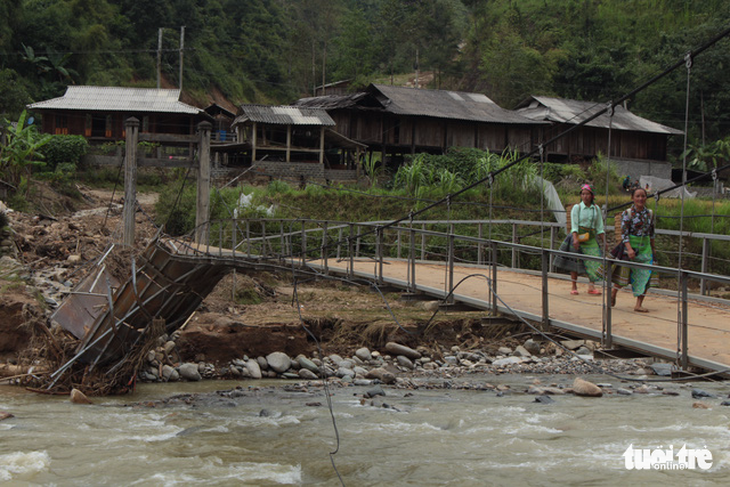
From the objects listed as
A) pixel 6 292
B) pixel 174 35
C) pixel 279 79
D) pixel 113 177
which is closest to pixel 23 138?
pixel 113 177

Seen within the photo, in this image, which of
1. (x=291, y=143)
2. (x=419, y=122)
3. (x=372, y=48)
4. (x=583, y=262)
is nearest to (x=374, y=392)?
(x=583, y=262)

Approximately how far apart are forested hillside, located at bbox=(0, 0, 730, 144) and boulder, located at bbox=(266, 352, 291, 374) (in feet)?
73.6

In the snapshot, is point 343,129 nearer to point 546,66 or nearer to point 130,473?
point 546,66

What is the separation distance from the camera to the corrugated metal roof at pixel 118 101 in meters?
28.7

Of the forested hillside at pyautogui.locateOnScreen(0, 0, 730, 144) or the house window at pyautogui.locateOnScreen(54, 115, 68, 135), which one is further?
the forested hillside at pyautogui.locateOnScreen(0, 0, 730, 144)

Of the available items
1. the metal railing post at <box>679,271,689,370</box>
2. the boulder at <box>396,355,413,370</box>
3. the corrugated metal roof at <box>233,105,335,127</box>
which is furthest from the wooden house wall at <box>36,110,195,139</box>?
the metal railing post at <box>679,271,689,370</box>

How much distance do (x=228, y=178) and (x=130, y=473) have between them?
1776 centimetres

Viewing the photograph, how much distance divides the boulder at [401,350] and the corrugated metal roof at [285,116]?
14195mm

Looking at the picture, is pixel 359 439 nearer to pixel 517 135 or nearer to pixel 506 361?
pixel 506 361

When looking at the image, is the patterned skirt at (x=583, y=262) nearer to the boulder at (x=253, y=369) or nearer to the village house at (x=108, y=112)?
the boulder at (x=253, y=369)

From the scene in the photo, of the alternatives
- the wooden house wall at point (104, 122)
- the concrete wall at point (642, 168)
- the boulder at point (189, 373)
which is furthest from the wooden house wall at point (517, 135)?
the boulder at point (189, 373)

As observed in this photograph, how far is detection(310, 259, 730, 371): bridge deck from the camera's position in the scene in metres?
5.34

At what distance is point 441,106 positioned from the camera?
2902 cm

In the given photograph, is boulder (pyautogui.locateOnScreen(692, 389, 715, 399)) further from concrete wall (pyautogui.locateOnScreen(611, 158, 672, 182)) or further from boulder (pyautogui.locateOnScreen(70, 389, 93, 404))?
concrete wall (pyautogui.locateOnScreen(611, 158, 672, 182))
